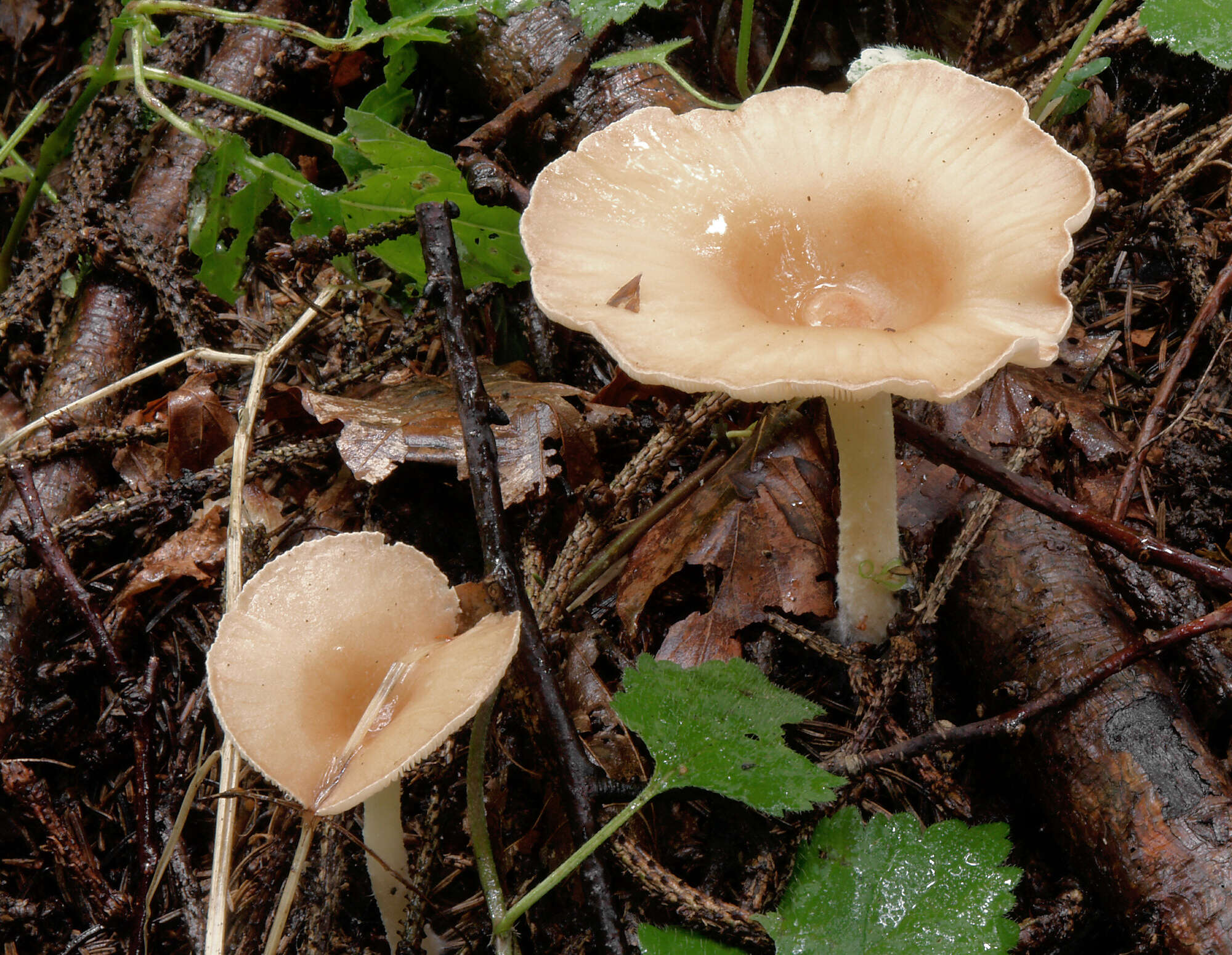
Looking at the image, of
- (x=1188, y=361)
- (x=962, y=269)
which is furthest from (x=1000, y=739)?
(x=1188, y=361)

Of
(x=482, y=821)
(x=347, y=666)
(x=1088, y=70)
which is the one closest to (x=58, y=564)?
(x=347, y=666)

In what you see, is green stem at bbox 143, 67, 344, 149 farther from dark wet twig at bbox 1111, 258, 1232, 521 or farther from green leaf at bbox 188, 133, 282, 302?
dark wet twig at bbox 1111, 258, 1232, 521

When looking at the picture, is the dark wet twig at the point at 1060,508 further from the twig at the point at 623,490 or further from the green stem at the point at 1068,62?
the green stem at the point at 1068,62

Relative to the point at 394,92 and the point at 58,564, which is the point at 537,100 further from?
the point at 58,564

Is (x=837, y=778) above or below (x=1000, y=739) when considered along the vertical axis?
above

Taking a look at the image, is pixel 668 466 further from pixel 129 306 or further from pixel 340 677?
pixel 129 306

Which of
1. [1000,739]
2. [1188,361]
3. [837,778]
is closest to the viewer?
[837,778]
